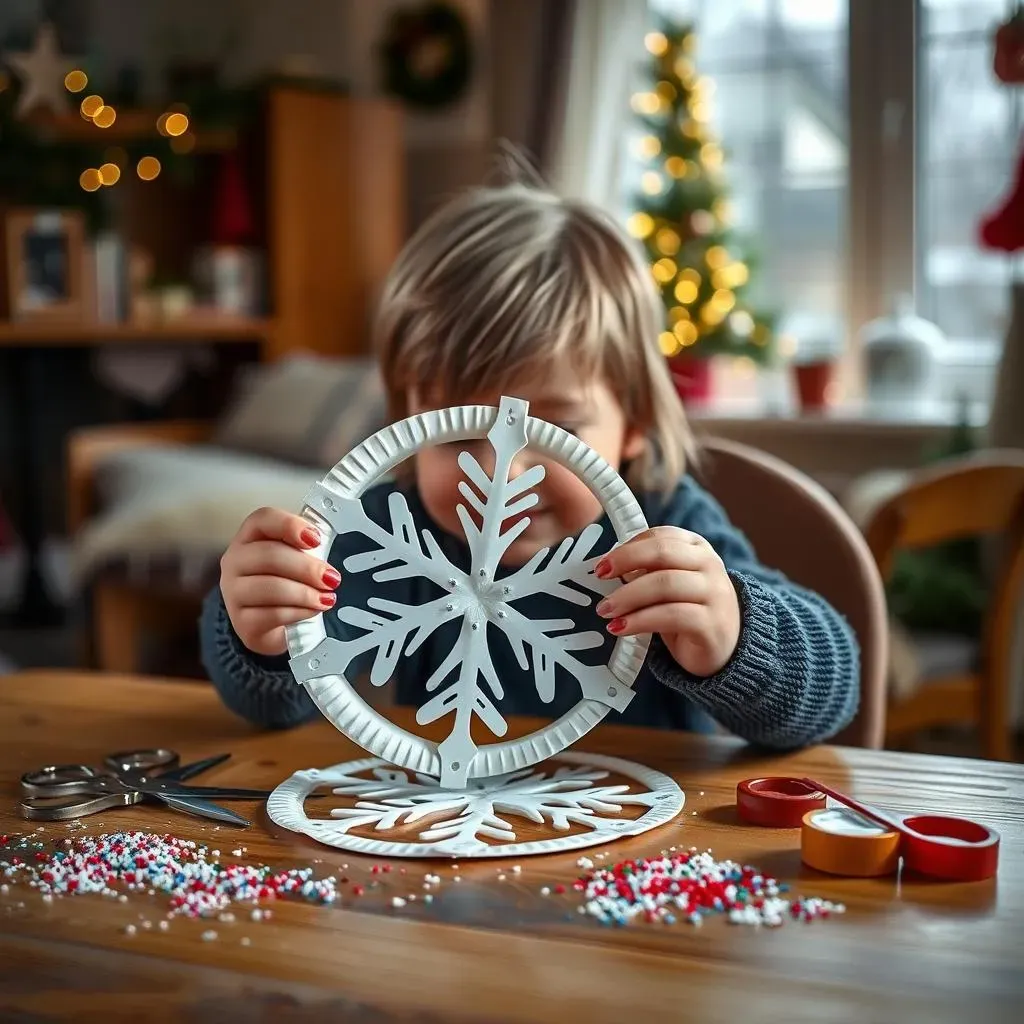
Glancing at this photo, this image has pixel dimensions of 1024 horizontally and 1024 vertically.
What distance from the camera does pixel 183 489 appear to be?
3201 mm

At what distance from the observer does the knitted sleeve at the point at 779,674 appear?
87cm

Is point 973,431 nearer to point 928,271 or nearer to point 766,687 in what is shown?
point 928,271

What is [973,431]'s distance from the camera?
2.98 m

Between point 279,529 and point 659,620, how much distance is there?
0.23 m

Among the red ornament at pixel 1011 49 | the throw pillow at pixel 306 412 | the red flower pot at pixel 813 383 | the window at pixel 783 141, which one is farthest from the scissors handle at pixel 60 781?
the window at pixel 783 141

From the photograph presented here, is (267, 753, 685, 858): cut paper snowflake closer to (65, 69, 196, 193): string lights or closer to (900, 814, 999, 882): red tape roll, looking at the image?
(900, 814, 999, 882): red tape roll

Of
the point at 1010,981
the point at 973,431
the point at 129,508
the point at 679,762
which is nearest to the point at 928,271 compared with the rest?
the point at 973,431

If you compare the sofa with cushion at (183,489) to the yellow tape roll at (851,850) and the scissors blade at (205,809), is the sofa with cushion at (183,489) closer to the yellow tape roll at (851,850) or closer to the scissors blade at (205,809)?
the scissors blade at (205,809)

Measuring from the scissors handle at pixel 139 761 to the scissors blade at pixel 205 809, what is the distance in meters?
0.08

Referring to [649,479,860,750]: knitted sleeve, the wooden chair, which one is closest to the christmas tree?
the wooden chair

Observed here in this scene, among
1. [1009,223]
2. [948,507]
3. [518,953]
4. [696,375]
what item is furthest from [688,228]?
[518,953]

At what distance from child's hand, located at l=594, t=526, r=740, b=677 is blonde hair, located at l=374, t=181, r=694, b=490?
0.31 metres

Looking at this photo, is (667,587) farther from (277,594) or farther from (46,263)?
(46,263)

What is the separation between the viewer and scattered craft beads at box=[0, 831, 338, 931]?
646mm
